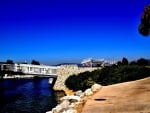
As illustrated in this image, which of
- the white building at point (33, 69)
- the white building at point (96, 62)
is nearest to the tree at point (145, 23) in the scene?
the white building at point (96, 62)

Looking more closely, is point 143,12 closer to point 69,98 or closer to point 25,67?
point 69,98

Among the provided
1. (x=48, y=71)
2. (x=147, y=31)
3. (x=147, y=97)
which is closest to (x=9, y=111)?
(x=147, y=31)

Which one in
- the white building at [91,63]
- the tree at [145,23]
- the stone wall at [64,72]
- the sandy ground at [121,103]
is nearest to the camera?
the sandy ground at [121,103]

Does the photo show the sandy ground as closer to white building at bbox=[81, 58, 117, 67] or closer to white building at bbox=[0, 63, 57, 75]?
white building at bbox=[81, 58, 117, 67]

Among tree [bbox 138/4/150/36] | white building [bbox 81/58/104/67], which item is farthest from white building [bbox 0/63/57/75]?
tree [bbox 138/4/150/36]

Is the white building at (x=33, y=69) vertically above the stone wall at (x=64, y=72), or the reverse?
the white building at (x=33, y=69)

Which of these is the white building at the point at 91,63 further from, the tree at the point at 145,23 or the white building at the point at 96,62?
the tree at the point at 145,23

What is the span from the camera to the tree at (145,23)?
25156mm

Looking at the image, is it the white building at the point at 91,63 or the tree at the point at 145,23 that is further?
the white building at the point at 91,63

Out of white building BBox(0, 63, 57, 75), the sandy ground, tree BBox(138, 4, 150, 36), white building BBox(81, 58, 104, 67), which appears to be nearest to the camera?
the sandy ground

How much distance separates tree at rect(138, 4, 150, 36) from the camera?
25156 mm

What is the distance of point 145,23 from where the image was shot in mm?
25844

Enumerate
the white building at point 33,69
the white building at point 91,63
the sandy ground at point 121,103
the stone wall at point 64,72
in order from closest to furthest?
1. the sandy ground at point 121,103
2. the stone wall at point 64,72
3. the white building at point 91,63
4. the white building at point 33,69

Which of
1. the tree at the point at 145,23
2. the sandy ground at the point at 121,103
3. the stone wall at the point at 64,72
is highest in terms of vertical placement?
the tree at the point at 145,23
